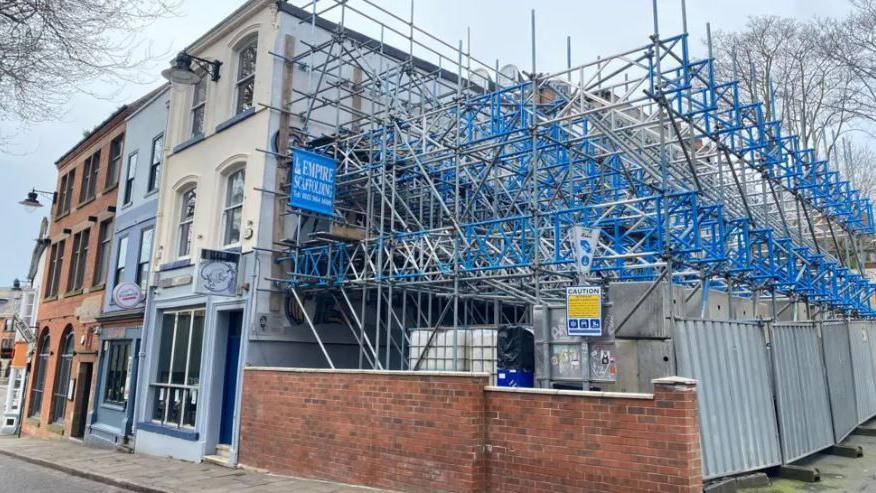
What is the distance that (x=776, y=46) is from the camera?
23.8 m

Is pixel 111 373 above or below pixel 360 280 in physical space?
below

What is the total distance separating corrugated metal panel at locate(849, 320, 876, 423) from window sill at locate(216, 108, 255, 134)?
14076 millimetres

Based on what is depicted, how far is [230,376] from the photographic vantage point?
45.9ft

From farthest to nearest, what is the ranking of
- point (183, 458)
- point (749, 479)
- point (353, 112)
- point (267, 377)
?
point (353, 112) → point (183, 458) → point (267, 377) → point (749, 479)

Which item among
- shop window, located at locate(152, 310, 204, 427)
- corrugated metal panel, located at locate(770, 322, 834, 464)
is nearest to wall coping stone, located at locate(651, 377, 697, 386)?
corrugated metal panel, located at locate(770, 322, 834, 464)

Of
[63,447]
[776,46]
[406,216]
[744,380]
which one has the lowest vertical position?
[63,447]

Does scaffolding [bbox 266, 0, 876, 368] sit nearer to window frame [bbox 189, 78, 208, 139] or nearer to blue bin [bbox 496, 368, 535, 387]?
blue bin [bbox 496, 368, 535, 387]

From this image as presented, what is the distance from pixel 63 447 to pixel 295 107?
11609 millimetres

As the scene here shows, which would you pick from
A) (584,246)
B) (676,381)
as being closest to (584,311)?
(584,246)

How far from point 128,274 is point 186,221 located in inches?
140

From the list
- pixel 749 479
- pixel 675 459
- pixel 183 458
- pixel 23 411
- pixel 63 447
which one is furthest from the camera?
pixel 23 411

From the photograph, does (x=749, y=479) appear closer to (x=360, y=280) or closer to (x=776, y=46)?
(x=360, y=280)

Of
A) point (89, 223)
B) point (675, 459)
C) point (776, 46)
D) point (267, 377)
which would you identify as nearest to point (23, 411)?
point (89, 223)

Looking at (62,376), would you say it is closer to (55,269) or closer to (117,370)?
(55,269)
